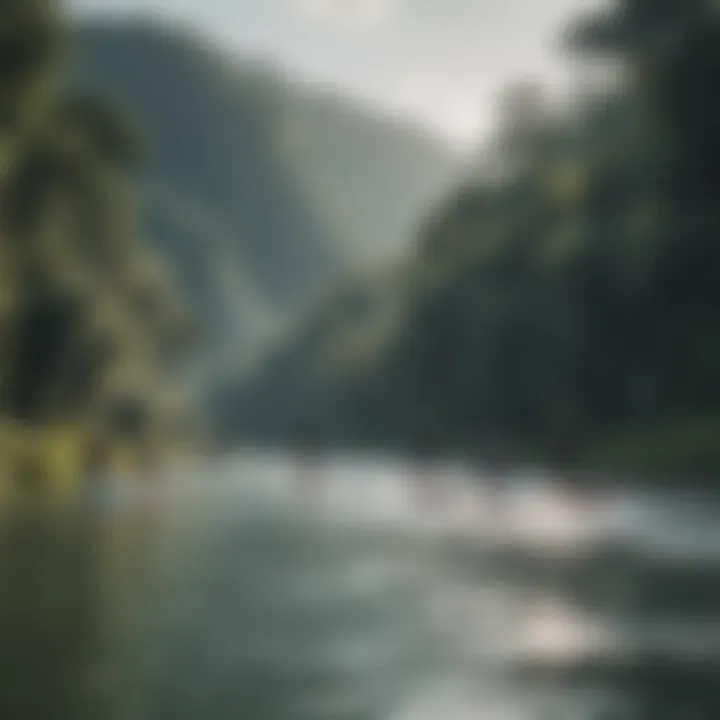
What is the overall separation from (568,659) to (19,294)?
96.4 ft

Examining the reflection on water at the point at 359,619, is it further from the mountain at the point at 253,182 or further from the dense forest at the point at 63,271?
the mountain at the point at 253,182

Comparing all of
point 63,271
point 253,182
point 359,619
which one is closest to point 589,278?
point 63,271

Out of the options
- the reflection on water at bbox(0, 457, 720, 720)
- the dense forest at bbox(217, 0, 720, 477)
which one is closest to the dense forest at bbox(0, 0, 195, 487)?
the reflection on water at bbox(0, 457, 720, 720)

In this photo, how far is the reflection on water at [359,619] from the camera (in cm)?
777

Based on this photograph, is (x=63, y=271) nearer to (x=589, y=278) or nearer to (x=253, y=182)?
(x=589, y=278)

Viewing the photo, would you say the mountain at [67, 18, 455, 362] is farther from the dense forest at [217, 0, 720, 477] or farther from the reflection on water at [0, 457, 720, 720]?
the reflection on water at [0, 457, 720, 720]

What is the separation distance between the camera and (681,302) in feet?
137

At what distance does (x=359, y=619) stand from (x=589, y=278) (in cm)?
3476

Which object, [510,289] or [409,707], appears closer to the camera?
[409,707]

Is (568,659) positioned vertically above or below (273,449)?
below

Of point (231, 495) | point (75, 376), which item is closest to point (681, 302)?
point (231, 495)

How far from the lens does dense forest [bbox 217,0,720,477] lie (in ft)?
135

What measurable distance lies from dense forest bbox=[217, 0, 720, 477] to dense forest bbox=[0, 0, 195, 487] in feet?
43.1

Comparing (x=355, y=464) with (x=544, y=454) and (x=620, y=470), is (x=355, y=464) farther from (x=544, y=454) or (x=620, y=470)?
(x=620, y=470)
